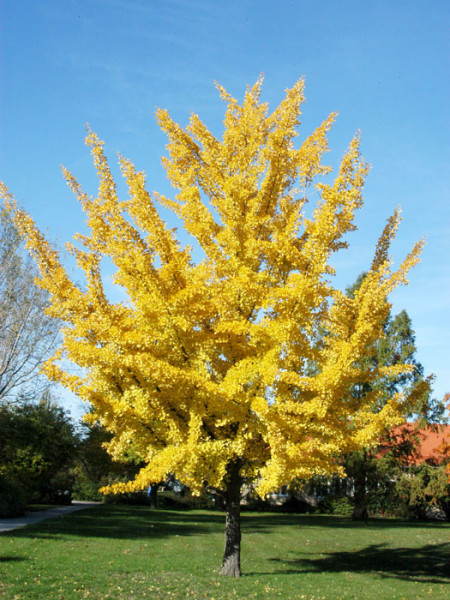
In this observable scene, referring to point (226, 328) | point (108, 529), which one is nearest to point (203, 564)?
point (226, 328)

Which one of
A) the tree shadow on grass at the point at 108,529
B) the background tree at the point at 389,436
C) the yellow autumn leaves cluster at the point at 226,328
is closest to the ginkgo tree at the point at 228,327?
the yellow autumn leaves cluster at the point at 226,328

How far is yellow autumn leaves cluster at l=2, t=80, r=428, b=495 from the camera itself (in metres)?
6.80

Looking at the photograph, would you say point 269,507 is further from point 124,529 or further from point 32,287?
point 32,287

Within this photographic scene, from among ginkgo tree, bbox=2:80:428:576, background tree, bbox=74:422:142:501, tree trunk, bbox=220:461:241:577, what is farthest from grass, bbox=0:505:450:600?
background tree, bbox=74:422:142:501

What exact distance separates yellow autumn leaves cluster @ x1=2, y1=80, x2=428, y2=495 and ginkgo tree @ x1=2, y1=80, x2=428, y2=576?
2 cm

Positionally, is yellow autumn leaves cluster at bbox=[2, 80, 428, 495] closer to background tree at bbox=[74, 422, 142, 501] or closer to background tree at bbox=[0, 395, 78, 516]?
background tree at bbox=[0, 395, 78, 516]

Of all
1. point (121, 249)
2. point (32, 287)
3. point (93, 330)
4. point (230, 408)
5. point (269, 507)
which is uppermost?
point (32, 287)

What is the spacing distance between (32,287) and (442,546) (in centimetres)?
1940

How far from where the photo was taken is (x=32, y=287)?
2333 cm

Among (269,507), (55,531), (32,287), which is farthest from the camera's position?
(269,507)

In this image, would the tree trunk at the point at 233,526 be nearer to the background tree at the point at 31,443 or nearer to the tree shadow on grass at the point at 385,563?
the tree shadow on grass at the point at 385,563

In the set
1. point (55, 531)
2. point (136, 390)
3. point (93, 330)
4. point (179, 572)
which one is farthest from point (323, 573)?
point (55, 531)

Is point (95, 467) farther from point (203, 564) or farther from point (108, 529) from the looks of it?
point (203, 564)

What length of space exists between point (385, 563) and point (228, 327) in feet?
30.5
